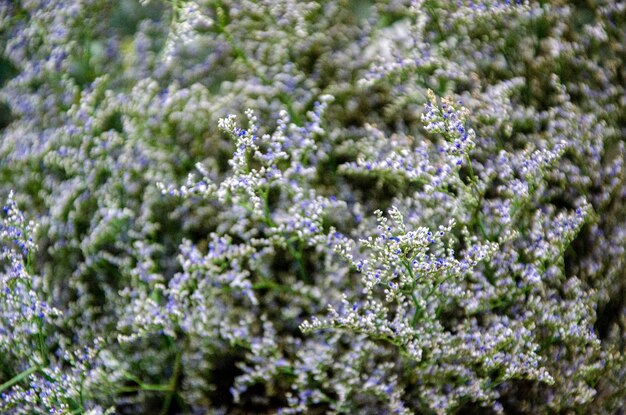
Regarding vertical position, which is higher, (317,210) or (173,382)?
(317,210)

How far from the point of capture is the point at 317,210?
130 cm

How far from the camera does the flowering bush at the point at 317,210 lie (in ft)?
4.35

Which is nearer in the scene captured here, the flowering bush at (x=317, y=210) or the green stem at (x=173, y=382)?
the flowering bush at (x=317, y=210)

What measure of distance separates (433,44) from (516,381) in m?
0.72

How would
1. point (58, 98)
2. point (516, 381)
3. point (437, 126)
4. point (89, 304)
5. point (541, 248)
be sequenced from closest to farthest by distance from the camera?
point (437, 126), point (541, 248), point (516, 381), point (89, 304), point (58, 98)

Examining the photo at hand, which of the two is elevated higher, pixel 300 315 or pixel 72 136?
pixel 72 136

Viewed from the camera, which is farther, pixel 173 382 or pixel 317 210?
pixel 173 382

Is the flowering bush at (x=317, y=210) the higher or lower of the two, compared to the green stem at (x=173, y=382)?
higher

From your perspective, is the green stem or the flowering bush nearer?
the flowering bush

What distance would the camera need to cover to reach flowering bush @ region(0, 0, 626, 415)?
4.35 feet

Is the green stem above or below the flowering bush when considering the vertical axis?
below

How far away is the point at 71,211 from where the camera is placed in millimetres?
1590

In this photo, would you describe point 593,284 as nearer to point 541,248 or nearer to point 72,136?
point 541,248

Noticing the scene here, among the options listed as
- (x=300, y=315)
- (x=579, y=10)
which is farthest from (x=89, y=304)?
(x=579, y=10)
